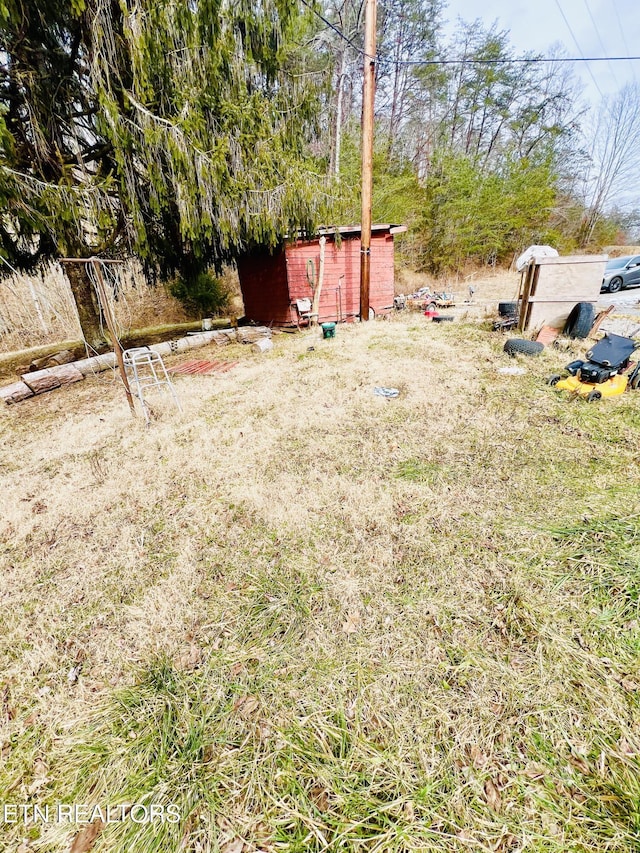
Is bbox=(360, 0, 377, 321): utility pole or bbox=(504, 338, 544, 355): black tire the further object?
bbox=(360, 0, 377, 321): utility pole

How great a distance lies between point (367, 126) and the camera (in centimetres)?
754

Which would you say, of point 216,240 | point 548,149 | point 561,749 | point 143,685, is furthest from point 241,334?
point 548,149

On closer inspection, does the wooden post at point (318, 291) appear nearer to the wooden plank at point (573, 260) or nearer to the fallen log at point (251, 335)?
the fallen log at point (251, 335)

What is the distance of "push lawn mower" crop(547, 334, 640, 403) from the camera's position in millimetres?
3881

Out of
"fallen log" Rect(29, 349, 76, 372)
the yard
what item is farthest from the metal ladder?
"fallen log" Rect(29, 349, 76, 372)

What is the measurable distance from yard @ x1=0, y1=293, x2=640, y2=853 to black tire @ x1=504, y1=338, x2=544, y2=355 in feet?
6.95

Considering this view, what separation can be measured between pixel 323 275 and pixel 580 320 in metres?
6.27

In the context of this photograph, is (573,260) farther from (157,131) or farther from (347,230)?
(157,131)

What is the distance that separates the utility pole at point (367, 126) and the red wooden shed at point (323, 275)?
87 cm

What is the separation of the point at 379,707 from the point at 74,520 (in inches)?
105

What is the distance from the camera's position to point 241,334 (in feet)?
29.8

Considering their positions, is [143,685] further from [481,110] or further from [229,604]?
[481,110]

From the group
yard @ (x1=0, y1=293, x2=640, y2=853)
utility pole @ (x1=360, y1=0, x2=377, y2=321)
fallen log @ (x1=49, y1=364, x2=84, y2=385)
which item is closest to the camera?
yard @ (x1=0, y1=293, x2=640, y2=853)

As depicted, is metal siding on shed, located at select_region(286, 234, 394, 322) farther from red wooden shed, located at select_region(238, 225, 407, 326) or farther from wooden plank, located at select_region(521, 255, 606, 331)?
wooden plank, located at select_region(521, 255, 606, 331)
